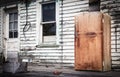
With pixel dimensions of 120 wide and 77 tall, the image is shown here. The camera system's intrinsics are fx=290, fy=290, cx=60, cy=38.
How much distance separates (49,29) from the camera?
12.2 m

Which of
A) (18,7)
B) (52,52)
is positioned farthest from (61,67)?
(18,7)

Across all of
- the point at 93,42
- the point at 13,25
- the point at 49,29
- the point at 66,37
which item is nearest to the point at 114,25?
the point at 93,42

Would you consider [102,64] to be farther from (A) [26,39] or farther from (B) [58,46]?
(A) [26,39]

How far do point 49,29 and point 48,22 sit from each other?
0.98ft

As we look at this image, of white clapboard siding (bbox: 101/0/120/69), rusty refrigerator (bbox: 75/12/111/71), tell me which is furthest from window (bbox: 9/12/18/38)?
white clapboard siding (bbox: 101/0/120/69)

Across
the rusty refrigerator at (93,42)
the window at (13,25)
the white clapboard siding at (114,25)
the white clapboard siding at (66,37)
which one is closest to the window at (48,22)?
the white clapboard siding at (66,37)

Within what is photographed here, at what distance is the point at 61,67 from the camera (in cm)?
1141

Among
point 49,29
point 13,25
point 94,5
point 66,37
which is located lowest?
point 66,37

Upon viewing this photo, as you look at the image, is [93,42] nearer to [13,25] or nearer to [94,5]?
[94,5]

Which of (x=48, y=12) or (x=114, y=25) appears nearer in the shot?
(x=114, y=25)

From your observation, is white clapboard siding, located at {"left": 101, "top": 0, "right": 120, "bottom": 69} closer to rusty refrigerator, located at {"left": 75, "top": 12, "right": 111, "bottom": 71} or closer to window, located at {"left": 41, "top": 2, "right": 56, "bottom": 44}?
rusty refrigerator, located at {"left": 75, "top": 12, "right": 111, "bottom": 71}

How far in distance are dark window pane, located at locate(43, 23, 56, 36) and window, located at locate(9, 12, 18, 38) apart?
2.05 metres

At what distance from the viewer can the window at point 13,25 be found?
13.9 meters

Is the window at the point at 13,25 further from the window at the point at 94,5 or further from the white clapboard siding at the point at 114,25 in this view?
the white clapboard siding at the point at 114,25
